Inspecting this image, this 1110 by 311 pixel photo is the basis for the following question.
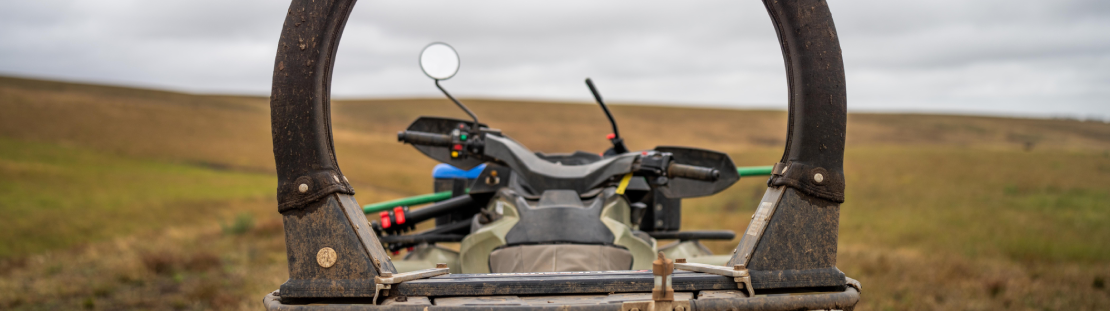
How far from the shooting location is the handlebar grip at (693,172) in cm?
300

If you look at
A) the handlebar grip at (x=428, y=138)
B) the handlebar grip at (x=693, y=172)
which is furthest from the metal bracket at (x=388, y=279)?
the handlebar grip at (x=428, y=138)

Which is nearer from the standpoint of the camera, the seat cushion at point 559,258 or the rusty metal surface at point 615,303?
the rusty metal surface at point 615,303

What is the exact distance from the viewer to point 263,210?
766 inches

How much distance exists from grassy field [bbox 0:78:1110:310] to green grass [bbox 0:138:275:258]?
0.09 m

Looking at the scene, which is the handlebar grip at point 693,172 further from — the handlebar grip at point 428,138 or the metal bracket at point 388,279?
the metal bracket at point 388,279

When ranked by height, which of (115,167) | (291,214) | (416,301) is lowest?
(115,167)

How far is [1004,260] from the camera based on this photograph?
37.0 feet

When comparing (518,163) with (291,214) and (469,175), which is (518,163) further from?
(469,175)

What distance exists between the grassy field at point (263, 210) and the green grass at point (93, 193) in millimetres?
88

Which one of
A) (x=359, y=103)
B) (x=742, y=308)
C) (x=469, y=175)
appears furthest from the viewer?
(x=359, y=103)

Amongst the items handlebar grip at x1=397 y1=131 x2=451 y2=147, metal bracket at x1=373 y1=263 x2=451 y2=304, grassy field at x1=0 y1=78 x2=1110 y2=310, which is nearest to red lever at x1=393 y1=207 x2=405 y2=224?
handlebar grip at x1=397 y1=131 x2=451 y2=147

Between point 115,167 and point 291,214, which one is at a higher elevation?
point 291,214

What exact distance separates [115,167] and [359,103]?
153 ft

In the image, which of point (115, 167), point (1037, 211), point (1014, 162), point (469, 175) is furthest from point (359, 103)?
point (469, 175)
